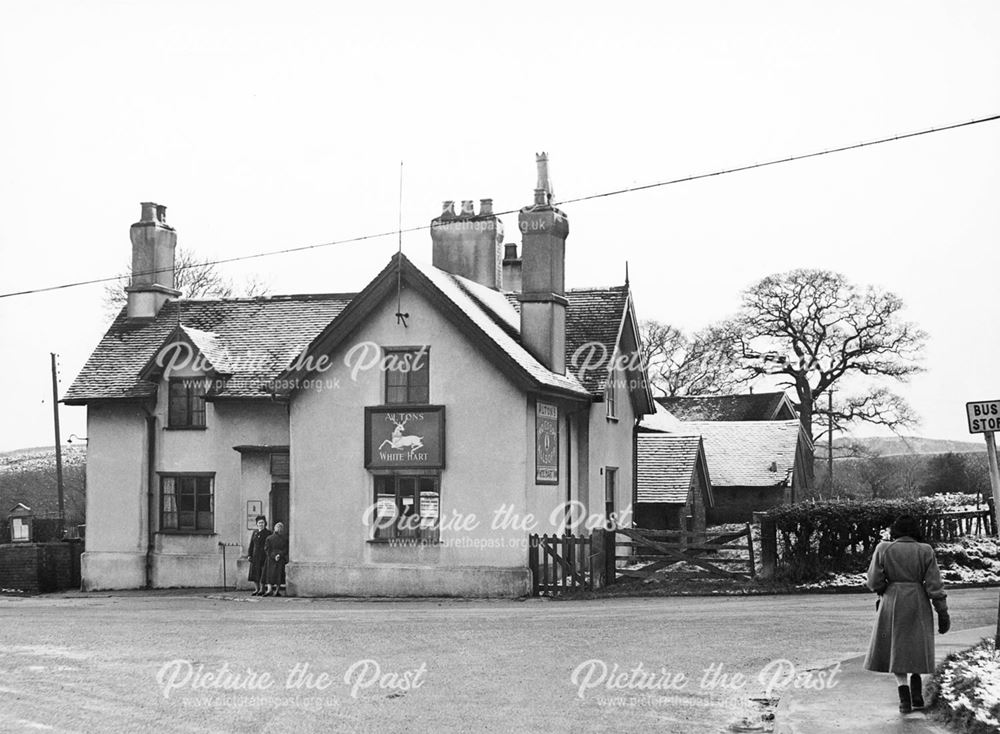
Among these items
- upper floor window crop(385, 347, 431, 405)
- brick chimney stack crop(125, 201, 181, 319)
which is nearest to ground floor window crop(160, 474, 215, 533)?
brick chimney stack crop(125, 201, 181, 319)

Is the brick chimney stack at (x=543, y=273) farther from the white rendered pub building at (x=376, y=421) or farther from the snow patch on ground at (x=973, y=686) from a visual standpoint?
the snow patch on ground at (x=973, y=686)

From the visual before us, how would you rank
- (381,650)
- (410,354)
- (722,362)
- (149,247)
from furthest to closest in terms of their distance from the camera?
(722,362), (149,247), (410,354), (381,650)

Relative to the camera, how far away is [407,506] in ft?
90.1

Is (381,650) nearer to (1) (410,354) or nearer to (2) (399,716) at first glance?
(2) (399,716)

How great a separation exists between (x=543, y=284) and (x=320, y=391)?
542 cm

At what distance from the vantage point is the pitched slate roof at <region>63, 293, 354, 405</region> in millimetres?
31656

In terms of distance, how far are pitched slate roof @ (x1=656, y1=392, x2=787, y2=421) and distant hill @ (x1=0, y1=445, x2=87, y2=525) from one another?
3123cm

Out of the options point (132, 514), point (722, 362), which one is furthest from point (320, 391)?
point (722, 362)

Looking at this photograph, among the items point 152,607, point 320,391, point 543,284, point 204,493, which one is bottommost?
point 152,607

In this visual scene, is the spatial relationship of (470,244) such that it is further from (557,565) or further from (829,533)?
(829,533)

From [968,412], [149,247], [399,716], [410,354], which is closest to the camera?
[399,716]

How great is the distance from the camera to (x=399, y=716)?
11789 millimetres

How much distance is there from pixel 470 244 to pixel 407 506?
28.8 ft

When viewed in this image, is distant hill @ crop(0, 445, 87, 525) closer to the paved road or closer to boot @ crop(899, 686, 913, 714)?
the paved road
